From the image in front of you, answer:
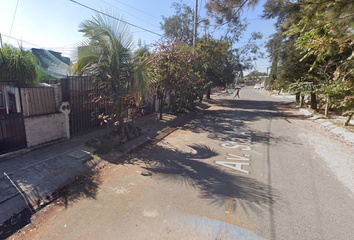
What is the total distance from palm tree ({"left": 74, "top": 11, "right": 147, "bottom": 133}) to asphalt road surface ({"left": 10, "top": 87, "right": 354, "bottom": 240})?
207 cm

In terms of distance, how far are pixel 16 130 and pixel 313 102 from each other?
16722mm

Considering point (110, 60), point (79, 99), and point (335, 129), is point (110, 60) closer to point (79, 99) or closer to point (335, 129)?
point (79, 99)

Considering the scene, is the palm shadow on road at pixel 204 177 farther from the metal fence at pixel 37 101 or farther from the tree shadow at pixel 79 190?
the metal fence at pixel 37 101

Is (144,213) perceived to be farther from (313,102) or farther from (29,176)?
(313,102)

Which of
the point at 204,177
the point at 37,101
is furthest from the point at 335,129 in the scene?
the point at 37,101

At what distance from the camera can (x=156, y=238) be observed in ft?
7.97

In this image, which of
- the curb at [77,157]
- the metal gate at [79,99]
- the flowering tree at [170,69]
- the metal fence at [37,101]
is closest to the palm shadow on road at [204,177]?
the curb at [77,157]

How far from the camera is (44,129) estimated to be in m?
5.10

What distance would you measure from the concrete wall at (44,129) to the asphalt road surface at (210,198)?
204 centimetres

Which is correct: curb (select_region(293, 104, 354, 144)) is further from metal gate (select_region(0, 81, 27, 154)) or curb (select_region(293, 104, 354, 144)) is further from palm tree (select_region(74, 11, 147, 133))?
metal gate (select_region(0, 81, 27, 154))

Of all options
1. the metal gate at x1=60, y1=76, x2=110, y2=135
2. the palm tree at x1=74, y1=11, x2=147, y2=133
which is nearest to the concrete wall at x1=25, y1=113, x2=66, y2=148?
the metal gate at x1=60, y1=76, x2=110, y2=135

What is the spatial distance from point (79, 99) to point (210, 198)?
206 inches

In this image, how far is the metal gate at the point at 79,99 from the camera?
577 cm

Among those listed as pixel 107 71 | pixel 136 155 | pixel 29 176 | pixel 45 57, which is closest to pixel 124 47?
pixel 107 71
